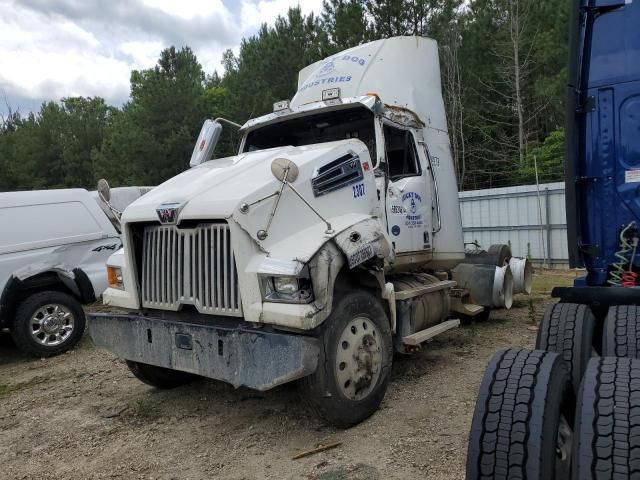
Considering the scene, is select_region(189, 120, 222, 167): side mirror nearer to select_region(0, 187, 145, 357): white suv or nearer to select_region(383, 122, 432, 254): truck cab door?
select_region(383, 122, 432, 254): truck cab door

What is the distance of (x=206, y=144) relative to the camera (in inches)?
226

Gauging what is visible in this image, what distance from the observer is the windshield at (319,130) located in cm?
532

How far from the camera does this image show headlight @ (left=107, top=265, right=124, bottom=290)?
181 inches

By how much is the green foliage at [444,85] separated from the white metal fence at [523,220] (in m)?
6.02

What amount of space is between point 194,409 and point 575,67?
164 inches

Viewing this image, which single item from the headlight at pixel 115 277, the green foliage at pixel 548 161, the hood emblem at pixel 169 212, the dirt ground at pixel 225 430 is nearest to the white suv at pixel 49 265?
the dirt ground at pixel 225 430

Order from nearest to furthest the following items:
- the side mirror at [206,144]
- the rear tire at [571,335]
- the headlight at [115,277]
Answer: the rear tire at [571,335], the headlight at [115,277], the side mirror at [206,144]

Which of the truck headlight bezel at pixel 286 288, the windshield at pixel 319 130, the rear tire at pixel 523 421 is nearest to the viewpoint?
the rear tire at pixel 523 421

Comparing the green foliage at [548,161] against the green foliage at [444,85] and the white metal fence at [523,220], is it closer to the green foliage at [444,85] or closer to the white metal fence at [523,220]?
the green foliage at [444,85]

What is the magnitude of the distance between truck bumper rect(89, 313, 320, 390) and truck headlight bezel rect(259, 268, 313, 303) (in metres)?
0.24

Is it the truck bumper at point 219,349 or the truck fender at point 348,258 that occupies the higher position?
the truck fender at point 348,258

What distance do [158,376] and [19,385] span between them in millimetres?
2209

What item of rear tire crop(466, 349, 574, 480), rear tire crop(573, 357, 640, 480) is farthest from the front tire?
rear tire crop(573, 357, 640, 480)

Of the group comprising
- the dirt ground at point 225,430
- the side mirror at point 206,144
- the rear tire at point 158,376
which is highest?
the side mirror at point 206,144
